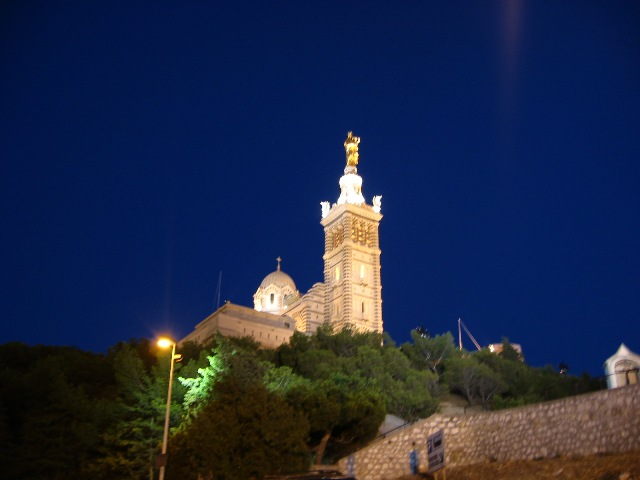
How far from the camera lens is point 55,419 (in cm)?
2825

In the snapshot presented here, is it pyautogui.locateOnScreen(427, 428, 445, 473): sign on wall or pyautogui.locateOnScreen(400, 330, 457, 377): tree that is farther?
pyautogui.locateOnScreen(400, 330, 457, 377): tree

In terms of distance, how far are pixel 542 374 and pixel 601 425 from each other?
41.1 meters

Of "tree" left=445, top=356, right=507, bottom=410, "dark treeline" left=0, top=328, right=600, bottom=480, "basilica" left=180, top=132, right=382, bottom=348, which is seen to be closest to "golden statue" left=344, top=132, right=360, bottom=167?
"basilica" left=180, top=132, right=382, bottom=348

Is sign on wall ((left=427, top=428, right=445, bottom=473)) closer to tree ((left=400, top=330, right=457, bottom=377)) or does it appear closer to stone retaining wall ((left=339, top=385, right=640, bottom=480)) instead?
stone retaining wall ((left=339, top=385, right=640, bottom=480))

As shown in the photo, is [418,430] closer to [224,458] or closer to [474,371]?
[224,458]

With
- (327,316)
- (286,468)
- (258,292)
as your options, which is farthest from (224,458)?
(258,292)

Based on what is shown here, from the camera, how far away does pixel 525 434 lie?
19578 millimetres

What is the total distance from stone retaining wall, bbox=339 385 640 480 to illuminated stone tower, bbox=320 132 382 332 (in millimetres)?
51881

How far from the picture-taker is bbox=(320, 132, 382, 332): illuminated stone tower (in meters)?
77.4

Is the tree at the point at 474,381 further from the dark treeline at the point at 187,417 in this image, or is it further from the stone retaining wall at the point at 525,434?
the stone retaining wall at the point at 525,434

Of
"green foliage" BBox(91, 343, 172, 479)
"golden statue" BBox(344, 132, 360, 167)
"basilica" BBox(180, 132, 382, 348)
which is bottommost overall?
"green foliage" BBox(91, 343, 172, 479)

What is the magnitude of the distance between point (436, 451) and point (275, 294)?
7602cm

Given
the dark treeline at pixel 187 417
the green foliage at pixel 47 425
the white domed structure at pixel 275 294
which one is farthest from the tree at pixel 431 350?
the green foliage at pixel 47 425

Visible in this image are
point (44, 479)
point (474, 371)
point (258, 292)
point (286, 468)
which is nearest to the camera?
point (286, 468)
